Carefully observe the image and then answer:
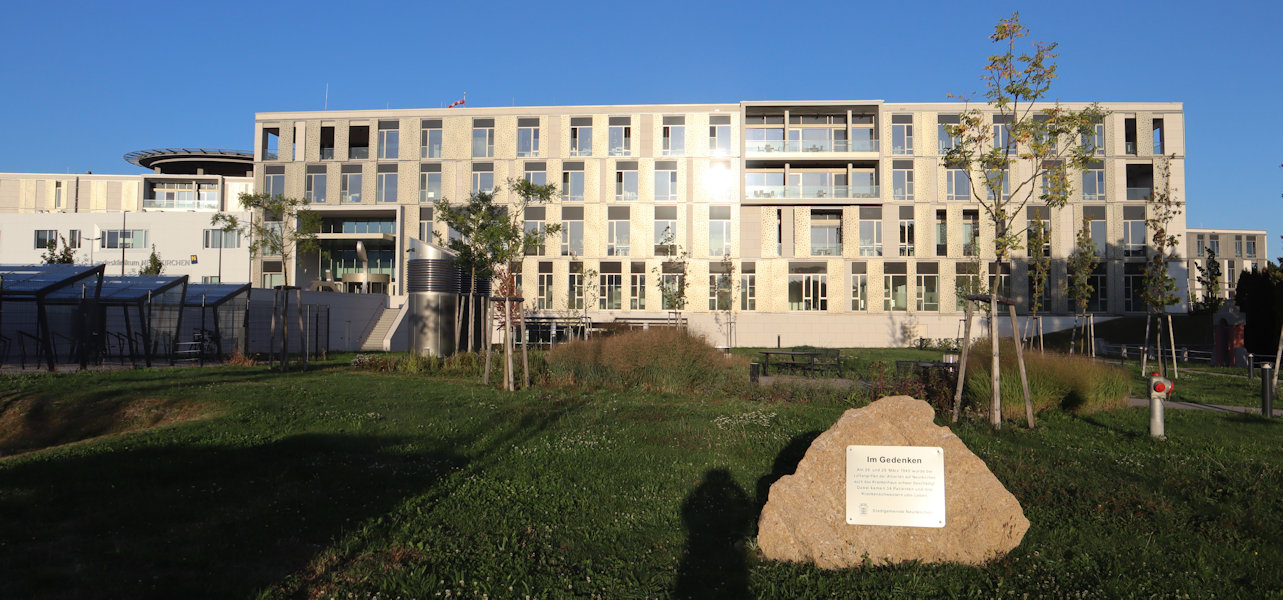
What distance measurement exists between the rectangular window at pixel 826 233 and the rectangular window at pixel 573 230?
1476cm

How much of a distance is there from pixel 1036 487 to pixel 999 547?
2.08 metres

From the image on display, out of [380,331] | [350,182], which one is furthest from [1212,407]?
[350,182]

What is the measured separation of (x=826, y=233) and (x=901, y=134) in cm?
774

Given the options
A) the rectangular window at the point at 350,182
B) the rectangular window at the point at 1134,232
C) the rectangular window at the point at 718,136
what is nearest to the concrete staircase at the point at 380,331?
the rectangular window at the point at 350,182

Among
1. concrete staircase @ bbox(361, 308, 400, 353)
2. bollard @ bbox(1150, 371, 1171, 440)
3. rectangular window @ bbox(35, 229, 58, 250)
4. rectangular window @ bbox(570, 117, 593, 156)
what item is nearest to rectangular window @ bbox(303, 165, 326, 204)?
concrete staircase @ bbox(361, 308, 400, 353)

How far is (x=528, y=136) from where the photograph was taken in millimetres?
49438

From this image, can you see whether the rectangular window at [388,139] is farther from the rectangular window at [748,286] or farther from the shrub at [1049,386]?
the shrub at [1049,386]

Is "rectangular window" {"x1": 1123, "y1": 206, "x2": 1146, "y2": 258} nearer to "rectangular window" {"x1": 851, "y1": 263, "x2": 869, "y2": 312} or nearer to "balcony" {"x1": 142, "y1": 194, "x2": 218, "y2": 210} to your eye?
"rectangular window" {"x1": 851, "y1": 263, "x2": 869, "y2": 312}

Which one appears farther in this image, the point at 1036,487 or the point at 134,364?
the point at 134,364

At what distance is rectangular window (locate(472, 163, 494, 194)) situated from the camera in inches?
1932

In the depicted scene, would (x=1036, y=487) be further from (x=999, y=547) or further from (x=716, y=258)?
(x=716, y=258)

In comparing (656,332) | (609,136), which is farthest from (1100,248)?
(656,332)

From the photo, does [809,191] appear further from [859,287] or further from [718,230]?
[859,287]

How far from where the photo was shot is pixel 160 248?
176ft
